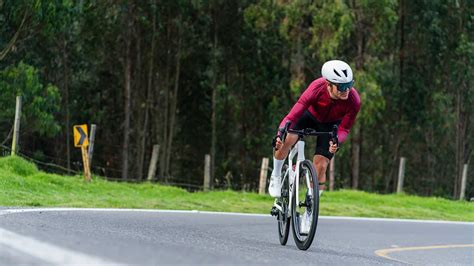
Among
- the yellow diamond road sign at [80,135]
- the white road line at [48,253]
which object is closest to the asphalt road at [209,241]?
the white road line at [48,253]

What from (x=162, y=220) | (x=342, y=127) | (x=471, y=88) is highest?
(x=471, y=88)

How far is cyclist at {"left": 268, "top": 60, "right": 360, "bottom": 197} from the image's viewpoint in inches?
365

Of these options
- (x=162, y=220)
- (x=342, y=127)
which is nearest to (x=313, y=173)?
(x=342, y=127)

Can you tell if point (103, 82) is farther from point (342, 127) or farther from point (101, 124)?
point (342, 127)

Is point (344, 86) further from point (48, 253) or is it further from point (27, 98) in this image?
point (27, 98)

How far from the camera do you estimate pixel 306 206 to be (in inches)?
366

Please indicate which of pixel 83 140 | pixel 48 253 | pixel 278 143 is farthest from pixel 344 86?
pixel 83 140

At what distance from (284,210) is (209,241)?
5.59ft

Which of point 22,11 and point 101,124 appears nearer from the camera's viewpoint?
point 22,11

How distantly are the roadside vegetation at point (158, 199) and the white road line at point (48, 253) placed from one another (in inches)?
352

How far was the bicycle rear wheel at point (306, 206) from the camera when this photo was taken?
29.8 feet

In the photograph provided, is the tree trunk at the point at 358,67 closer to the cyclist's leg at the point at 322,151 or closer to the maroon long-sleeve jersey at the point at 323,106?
the cyclist's leg at the point at 322,151

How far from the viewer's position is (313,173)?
931cm

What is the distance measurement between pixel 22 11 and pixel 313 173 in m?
25.1
